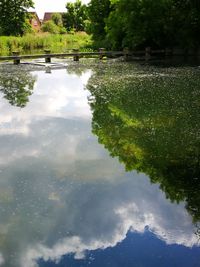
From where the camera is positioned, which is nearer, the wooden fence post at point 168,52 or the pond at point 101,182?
the pond at point 101,182

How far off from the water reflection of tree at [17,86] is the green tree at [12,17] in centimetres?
Answer: 4311

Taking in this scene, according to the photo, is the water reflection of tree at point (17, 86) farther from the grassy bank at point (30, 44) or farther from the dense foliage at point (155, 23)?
the grassy bank at point (30, 44)

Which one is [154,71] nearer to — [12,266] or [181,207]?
[181,207]

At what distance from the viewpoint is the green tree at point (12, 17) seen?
211 feet

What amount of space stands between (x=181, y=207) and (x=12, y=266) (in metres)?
2.75

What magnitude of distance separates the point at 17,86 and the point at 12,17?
1980 inches

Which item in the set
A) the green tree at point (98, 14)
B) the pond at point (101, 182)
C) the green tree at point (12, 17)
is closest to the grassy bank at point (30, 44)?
the green tree at point (98, 14)

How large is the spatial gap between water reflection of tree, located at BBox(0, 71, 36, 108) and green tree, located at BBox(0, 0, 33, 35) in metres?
43.1

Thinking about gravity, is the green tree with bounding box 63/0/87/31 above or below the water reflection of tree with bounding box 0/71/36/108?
above

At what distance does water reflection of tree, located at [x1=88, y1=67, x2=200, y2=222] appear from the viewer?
721 cm

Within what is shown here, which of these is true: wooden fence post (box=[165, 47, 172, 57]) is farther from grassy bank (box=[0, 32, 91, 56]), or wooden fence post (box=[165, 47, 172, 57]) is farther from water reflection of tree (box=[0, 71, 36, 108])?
water reflection of tree (box=[0, 71, 36, 108])

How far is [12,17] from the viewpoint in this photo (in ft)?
214

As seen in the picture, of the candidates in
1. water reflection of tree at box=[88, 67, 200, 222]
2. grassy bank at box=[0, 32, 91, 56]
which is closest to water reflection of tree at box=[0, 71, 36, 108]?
water reflection of tree at box=[88, 67, 200, 222]

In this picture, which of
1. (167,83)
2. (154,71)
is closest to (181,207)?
(167,83)
